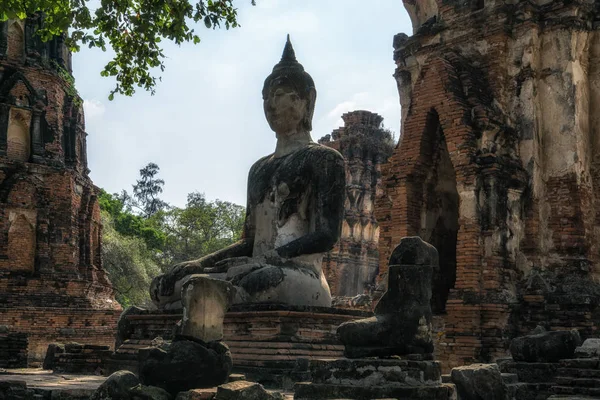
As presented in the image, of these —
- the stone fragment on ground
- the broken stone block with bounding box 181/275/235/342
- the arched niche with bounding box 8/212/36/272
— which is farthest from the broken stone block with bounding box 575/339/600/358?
the arched niche with bounding box 8/212/36/272

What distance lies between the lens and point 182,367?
5.25 metres

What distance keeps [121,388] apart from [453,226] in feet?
35.6

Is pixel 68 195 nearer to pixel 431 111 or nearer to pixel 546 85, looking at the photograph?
pixel 431 111

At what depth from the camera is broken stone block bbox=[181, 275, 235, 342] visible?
5496 millimetres

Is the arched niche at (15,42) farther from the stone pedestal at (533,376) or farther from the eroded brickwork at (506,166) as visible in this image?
the stone pedestal at (533,376)

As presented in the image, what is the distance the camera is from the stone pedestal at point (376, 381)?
4996 mm

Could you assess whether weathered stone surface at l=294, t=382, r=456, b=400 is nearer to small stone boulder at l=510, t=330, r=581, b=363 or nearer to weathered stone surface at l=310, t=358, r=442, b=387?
weathered stone surface at l=310, t=358, r=442, b=387

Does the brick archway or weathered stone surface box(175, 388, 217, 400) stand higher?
the brick archway

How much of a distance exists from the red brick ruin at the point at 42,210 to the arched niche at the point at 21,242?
0.03 meters

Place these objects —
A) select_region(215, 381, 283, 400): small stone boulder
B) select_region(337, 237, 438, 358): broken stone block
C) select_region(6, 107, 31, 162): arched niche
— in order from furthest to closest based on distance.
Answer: select_region(6, 107, 31, 162): arched niche, select_region(337, 237, 438, 358): broken stone block, select_region(215, 381, 283, 400): small stone boulder

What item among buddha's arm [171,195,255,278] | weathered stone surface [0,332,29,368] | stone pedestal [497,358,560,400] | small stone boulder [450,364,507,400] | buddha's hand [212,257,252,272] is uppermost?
buddha's arm [171,195,255,278]

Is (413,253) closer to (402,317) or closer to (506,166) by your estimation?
(402,317)

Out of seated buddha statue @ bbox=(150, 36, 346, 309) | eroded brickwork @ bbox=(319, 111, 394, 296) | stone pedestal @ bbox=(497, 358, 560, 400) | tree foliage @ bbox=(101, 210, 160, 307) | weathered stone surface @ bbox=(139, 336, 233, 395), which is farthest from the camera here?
tree foliage @ bbox=(101, 210, 160, 307)

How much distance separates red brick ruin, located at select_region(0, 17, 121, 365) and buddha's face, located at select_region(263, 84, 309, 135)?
583 inches
